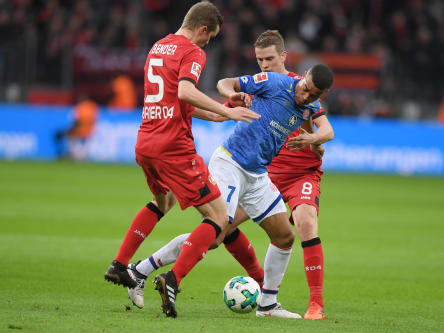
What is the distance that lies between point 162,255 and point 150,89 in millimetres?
1431

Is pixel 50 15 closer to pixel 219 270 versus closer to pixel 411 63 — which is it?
pixel 411 63

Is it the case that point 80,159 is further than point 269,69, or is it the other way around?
point 80,159

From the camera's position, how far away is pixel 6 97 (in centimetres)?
2344

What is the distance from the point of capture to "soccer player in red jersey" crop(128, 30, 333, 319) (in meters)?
6.36

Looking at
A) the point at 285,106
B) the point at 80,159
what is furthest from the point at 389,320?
the point at 80,159

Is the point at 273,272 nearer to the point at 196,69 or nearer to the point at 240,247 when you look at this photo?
the point at 240,247

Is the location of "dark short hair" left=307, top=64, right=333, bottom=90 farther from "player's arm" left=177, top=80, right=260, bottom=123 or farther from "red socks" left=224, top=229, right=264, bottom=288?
"red socks" left=224, top=229, right=264, bottom=288

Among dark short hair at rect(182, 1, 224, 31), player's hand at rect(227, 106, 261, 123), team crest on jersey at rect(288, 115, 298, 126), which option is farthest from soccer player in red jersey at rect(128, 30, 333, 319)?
dark short hair at rect(182, 1, 224, 31)

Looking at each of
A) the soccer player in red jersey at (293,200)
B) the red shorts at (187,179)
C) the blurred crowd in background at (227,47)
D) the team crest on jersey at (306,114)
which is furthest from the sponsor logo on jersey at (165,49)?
the blurred crowd in background at (227,47)

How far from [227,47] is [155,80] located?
60.2 ft

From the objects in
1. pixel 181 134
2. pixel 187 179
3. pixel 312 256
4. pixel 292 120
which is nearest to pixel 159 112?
pixel 181 134

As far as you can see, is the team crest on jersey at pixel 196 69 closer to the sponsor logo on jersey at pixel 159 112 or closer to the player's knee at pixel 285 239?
the sponsor logo on jersey at pixel 159 112

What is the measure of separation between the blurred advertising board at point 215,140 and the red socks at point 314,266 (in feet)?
47.7

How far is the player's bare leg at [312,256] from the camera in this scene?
6.29m
